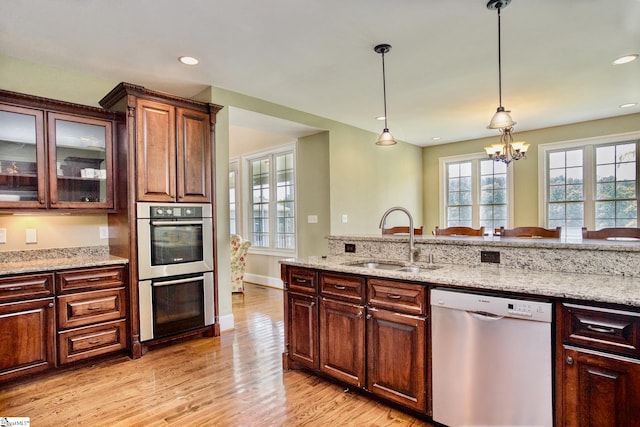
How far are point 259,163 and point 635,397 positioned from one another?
592 cm

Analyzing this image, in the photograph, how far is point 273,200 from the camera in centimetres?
629

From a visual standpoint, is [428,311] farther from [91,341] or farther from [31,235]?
[31,235]

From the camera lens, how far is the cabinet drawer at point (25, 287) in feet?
8.30

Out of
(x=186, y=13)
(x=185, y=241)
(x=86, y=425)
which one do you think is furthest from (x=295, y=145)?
(x=86, y=425)

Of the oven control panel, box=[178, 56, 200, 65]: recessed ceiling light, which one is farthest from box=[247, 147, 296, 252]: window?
box=[178, 56, 200, 65]: recessed ceiling light

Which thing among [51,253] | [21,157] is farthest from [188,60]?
[51,253]

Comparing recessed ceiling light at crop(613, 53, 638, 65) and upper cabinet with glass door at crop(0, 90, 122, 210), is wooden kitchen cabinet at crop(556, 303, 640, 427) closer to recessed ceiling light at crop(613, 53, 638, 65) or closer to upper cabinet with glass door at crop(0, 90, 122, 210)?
recessed ceiling light at crop(613, 53, 638, 65)

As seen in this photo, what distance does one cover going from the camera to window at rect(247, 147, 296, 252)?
6012 millimetres

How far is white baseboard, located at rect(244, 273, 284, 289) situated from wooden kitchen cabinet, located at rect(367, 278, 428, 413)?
385cm

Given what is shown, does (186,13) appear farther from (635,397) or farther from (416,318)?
(635,397)

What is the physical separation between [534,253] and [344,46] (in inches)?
83.9

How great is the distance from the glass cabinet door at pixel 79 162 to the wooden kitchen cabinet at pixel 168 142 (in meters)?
0.33

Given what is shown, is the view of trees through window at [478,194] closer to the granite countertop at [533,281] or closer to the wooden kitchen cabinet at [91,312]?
the granite countertop at [533,281]

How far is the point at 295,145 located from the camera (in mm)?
5789
